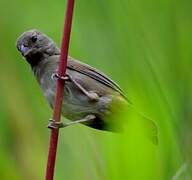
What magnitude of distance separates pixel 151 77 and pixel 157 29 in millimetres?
Result: 95

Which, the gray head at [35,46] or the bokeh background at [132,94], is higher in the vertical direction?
the gray head at [35,46]

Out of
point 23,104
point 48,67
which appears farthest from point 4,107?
point 48,67

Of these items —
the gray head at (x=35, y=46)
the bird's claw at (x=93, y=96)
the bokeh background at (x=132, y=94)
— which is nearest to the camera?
the bokeh background at (x=132, y=94)

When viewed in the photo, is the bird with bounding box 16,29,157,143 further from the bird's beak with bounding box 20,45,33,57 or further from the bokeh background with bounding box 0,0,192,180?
the bokeh background with bounding box 0,0,192,180

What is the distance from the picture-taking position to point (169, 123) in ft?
1.88

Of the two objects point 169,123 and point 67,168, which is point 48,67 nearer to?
point 67,168

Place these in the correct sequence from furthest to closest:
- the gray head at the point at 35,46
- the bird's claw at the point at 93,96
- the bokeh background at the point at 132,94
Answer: the bird's claw at the point at 93,96 < the gray head at the point at 35,46 < the bokeh background at the point at 132,94

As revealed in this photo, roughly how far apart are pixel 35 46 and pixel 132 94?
1.17 metres

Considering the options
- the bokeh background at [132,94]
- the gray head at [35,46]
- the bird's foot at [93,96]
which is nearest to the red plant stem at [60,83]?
the bokeh background at [132,94]

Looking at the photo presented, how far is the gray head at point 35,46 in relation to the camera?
1560mm

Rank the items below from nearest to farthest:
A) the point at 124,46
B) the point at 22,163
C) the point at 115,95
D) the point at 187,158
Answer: the point at 187,158 → the point at 124,46 → the point at 22,163 → the point at 115,95

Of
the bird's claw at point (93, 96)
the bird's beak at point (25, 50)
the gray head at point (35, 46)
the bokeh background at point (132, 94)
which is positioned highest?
the gray head at point (35, 46)

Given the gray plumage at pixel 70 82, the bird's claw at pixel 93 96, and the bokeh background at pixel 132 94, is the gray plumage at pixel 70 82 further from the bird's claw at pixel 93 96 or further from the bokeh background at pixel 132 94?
the bokeh background at pixel 132 94

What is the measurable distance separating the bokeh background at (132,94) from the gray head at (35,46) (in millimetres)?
533
